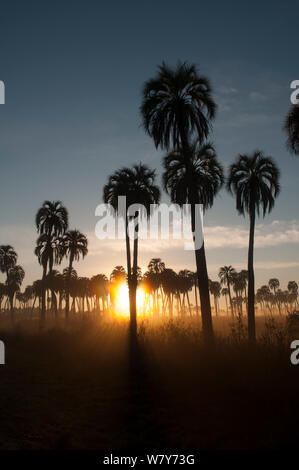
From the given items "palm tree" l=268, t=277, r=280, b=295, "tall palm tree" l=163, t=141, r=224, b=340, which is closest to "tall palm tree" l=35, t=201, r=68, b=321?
"tall palm tree" l=163, t=141, r=224, b=340

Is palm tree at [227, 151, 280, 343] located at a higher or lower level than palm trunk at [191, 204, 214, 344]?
higher

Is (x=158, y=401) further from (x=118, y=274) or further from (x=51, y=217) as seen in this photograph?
(x=118, y=274)

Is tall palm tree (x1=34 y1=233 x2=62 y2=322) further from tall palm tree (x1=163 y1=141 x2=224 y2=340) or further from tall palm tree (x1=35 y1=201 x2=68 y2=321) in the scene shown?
tall palm tree (x1=163 y1=141 x2=224 y2=340)

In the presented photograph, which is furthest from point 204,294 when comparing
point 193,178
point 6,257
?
point 6,257

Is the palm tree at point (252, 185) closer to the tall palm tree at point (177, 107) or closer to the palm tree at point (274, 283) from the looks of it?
the tall palm tree at point (177, 107)

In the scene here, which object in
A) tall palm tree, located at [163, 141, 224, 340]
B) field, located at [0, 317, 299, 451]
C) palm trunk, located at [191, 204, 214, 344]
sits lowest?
field, located at [0, 317, 299, 451]

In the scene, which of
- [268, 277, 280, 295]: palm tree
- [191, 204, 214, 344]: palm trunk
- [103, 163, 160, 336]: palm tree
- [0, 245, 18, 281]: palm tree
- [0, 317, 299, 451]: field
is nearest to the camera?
[0, 317, 299, 451]: field

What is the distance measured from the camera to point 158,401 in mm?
7836

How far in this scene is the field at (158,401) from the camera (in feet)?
18.2

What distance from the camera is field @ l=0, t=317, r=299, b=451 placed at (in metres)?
5.55

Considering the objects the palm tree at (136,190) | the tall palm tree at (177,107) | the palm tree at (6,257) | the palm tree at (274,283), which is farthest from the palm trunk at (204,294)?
the palm tree at (274,283)

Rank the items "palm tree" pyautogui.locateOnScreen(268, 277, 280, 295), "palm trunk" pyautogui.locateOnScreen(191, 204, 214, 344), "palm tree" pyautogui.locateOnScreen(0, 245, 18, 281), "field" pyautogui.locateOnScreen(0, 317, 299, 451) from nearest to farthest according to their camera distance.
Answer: "field" pyautogui.locateOnScreen(0, 317, 299, 451), "palm trunk" pyautogui.locateOnScreen(191, 204, 214, 344), "palm tree" pyautogui.locateOnScreen(0, 245, 18, 281), "palm tree" pyautogui.locateOnScreen(268, 277, 280, 295)

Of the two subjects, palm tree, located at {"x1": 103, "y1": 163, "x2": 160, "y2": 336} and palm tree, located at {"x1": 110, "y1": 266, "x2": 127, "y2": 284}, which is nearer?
palm tree, located at {"x1": 103, "y1": 163, "x2": 160, "y2": 336}
